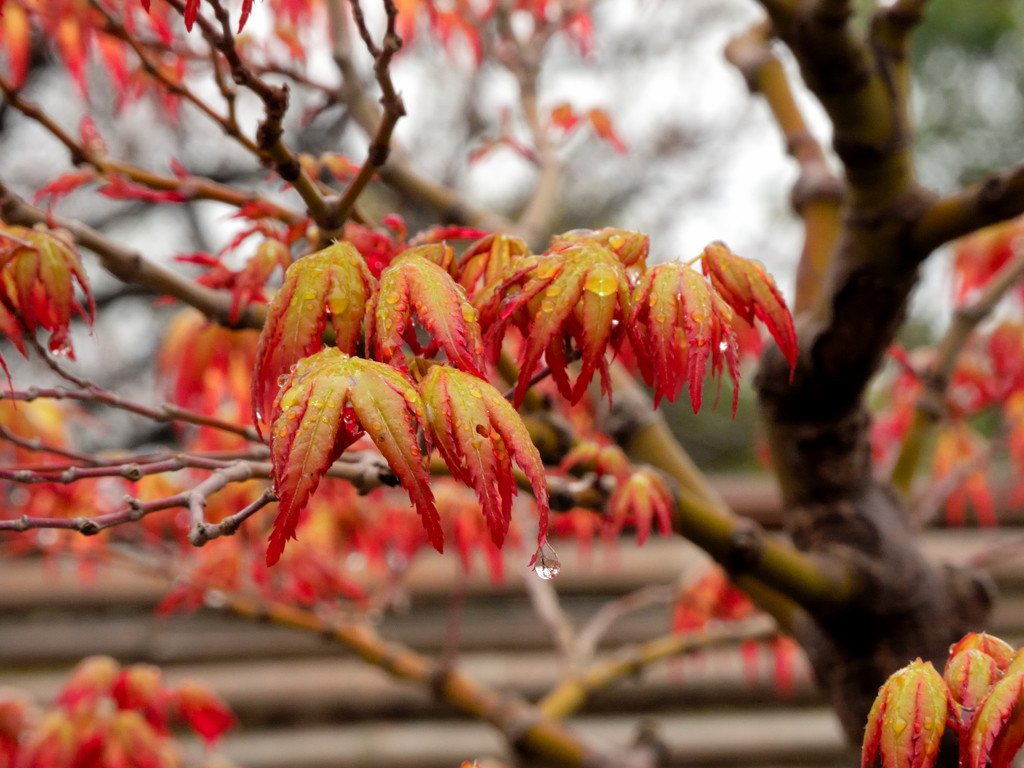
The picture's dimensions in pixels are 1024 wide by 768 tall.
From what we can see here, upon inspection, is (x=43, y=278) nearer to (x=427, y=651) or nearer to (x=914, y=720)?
(x=914, y=720)

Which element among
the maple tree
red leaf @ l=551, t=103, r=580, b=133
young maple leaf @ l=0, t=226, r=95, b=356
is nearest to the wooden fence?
the maple tree

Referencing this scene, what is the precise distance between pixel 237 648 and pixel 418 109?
373 cm

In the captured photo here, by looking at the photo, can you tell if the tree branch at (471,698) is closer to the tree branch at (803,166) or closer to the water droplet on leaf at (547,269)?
the tree branch at (803,166)

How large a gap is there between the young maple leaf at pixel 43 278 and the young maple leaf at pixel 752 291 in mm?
508

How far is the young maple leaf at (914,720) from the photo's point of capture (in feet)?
1.84

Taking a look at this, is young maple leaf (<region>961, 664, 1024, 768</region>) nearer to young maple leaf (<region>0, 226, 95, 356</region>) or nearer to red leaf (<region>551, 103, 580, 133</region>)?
young maple leaf (<region>0, 226, 95, 356</region>)

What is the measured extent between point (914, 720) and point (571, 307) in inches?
13.3

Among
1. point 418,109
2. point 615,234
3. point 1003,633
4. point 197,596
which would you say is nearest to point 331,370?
point 615,234

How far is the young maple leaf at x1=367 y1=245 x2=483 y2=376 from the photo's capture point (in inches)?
21.2

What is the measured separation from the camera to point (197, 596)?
157 cm

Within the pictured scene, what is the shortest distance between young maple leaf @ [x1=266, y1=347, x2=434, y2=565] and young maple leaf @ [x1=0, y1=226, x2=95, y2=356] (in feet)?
1.16

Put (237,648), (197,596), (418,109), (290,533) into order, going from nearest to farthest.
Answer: (290,533) → (197,596) → (237,648) → (418,109)

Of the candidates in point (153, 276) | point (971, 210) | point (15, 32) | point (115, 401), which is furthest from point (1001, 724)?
point (15, 32)

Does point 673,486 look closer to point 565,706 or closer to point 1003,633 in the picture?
point 565,706
